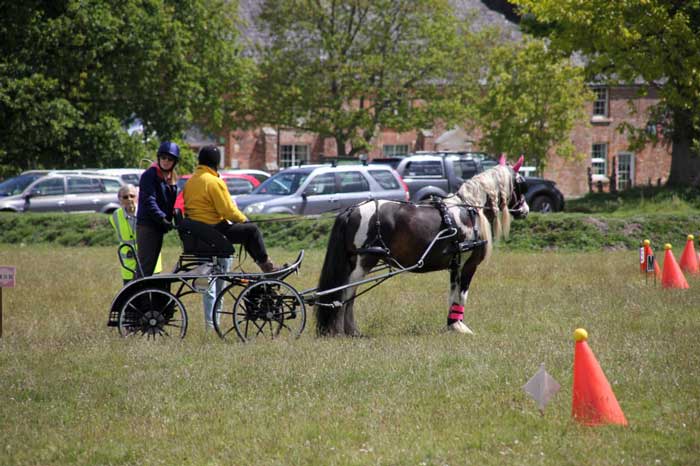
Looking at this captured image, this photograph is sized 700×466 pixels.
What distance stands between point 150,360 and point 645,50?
22.3 m

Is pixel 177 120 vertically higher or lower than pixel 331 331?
higher

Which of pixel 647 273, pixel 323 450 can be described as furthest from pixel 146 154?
pixel 323 450

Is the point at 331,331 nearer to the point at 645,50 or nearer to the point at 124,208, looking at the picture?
the point at 124,208

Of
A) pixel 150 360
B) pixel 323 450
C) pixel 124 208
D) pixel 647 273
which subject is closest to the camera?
pixel 323 450

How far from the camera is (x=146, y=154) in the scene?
36.0 metres

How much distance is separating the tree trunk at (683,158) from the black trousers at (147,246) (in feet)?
78.3

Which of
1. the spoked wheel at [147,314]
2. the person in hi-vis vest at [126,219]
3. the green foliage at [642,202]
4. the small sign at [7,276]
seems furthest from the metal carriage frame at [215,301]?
the green foliage at [642,202]

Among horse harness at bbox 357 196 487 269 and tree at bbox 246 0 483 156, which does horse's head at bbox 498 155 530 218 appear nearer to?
horse harness at bbox 357 196 487 269

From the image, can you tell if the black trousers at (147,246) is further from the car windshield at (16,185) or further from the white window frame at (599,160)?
the white window frame at (599,160)

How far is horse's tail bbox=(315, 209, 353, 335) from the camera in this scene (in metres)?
10.7

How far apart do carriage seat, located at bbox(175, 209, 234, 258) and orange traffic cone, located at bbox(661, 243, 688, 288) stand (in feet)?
23.8

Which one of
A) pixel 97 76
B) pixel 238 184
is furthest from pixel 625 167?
pixel 97 76

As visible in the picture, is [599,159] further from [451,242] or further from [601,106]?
[451,242]

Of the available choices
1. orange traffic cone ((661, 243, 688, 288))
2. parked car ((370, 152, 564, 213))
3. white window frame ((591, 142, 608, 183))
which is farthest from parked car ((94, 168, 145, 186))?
white window frame ((591, 142, 608, 183))
